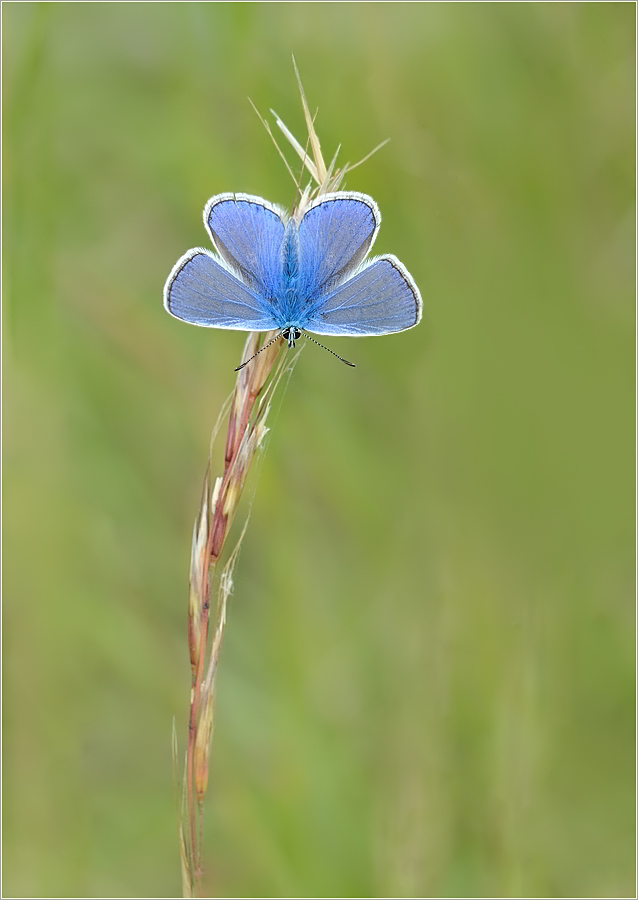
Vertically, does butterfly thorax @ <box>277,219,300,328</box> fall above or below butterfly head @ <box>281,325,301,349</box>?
above

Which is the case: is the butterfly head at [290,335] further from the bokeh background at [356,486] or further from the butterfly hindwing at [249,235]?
the bokeh background at [356,486]

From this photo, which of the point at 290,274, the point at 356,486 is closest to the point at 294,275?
the point at 290,274

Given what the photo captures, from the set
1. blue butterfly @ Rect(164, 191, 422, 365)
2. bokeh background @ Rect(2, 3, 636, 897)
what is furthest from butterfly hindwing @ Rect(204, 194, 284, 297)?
bokeh background @ Rect(2, 3, 636, 897)

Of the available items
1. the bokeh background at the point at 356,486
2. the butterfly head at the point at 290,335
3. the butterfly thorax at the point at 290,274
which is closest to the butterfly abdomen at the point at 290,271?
the butterfly thorax at the point at 290,274

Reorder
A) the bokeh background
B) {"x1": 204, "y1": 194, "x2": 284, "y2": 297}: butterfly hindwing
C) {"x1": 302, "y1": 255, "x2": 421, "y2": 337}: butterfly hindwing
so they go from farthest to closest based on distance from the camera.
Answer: the bokeh background → {"x1": 204, "y1": 194, "x2": 284, "y2": 297}: butterfly hindwing → {"x1": 302, "y1": 255, "x2": 421, "y2": 337}: butterfly hindwing

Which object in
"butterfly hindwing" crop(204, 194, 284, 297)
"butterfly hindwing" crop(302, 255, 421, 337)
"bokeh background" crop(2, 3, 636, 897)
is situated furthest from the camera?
"bokeh background" crop(2, 3, 636, 897)

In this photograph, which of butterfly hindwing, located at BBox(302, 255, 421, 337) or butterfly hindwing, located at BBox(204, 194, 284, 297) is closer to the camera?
butterfly hindwing, located at BBox(302, 255, 421, 337)

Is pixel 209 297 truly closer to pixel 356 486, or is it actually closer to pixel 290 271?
pixel 290 271

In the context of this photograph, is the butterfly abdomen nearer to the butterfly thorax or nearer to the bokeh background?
the butterfly thorax
